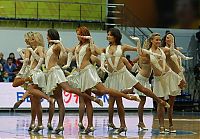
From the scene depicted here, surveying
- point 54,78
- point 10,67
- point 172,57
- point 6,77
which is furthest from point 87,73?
point 10,67

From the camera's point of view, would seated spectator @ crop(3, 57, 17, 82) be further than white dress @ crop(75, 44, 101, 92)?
Yes

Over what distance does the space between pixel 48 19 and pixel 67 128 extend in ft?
41.8

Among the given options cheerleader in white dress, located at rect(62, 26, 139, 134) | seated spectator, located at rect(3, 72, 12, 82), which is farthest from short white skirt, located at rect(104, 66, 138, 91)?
seated spectator, located at rect(3, 72, 12, 82)

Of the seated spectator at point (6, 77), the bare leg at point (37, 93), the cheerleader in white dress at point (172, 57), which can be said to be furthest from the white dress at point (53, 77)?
the seated spectator at point (6, 77)

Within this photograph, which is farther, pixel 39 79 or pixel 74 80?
pixel 74 80

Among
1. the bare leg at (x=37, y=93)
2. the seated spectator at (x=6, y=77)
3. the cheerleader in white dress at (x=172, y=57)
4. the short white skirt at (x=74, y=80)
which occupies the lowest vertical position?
the seated spectator at (x=6, y=77)

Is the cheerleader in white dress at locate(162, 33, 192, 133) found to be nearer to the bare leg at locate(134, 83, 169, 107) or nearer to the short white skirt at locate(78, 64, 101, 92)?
the bare leg at locate(134, 83, 169, 107)

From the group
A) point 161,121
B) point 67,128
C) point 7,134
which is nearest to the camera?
point 7,134

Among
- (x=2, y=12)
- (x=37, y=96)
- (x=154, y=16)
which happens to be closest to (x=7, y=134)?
(x=37, y=96)

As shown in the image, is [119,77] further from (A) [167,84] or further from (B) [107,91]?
(A) [167,84]

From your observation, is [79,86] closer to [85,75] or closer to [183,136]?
[85,75]

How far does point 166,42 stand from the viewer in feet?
39.7

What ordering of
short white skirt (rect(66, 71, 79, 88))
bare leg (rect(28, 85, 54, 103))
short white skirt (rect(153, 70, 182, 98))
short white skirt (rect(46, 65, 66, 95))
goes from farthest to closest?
short white skirt (rect(153, 70, 182, 98))
short white skirt (rect(66, 71, 79, 88))
bare leg (rect(28, 85, 54, 103))
short white skirt (rect(46, 65, 66, 95))

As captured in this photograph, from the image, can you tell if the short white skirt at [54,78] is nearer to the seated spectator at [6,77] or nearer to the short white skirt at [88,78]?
the short white skirt at [88,78]
